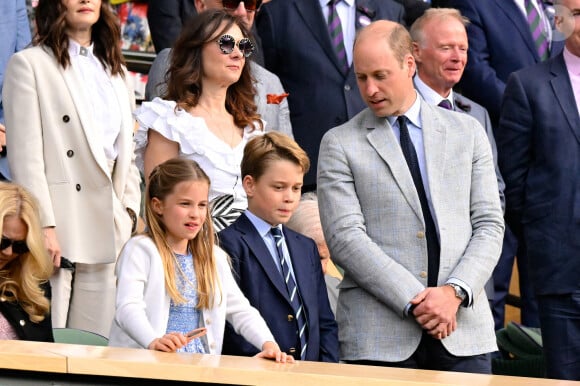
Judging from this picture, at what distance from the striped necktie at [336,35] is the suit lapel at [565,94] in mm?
1416

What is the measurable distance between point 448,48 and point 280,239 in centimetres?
229

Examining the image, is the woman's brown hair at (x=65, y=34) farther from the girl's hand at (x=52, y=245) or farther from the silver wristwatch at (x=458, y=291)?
the silver wristwatch at (x=458, y=291)

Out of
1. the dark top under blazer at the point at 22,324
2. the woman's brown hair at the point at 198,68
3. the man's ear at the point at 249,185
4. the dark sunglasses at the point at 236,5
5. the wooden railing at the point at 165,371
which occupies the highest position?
the dark sunglasses at the point at 236,5

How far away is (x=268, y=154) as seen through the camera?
6066mm

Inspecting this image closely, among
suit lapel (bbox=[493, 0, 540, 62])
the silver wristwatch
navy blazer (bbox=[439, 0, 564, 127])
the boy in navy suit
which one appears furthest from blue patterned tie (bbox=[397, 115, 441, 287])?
suit lapel (bbox=[493, 0, 540, 62])

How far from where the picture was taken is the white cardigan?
18.1 feet

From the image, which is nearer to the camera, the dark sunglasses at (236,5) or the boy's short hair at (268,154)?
the boy's short hair at (268,154)

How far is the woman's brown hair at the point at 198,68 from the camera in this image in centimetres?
688

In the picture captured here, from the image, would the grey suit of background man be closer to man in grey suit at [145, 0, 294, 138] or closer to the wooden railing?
man in grey suit at [145, 0, 294, 138]

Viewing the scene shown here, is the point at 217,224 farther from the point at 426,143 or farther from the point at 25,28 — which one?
the point at 25,28

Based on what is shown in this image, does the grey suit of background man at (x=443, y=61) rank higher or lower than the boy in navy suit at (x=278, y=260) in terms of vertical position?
higher

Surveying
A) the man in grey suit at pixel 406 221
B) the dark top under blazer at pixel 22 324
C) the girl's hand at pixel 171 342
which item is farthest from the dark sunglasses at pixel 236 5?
the girl's hand at pixel 171 342

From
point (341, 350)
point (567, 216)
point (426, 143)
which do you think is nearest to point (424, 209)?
point (426, 143)

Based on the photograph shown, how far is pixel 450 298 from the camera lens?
5.86 meters
